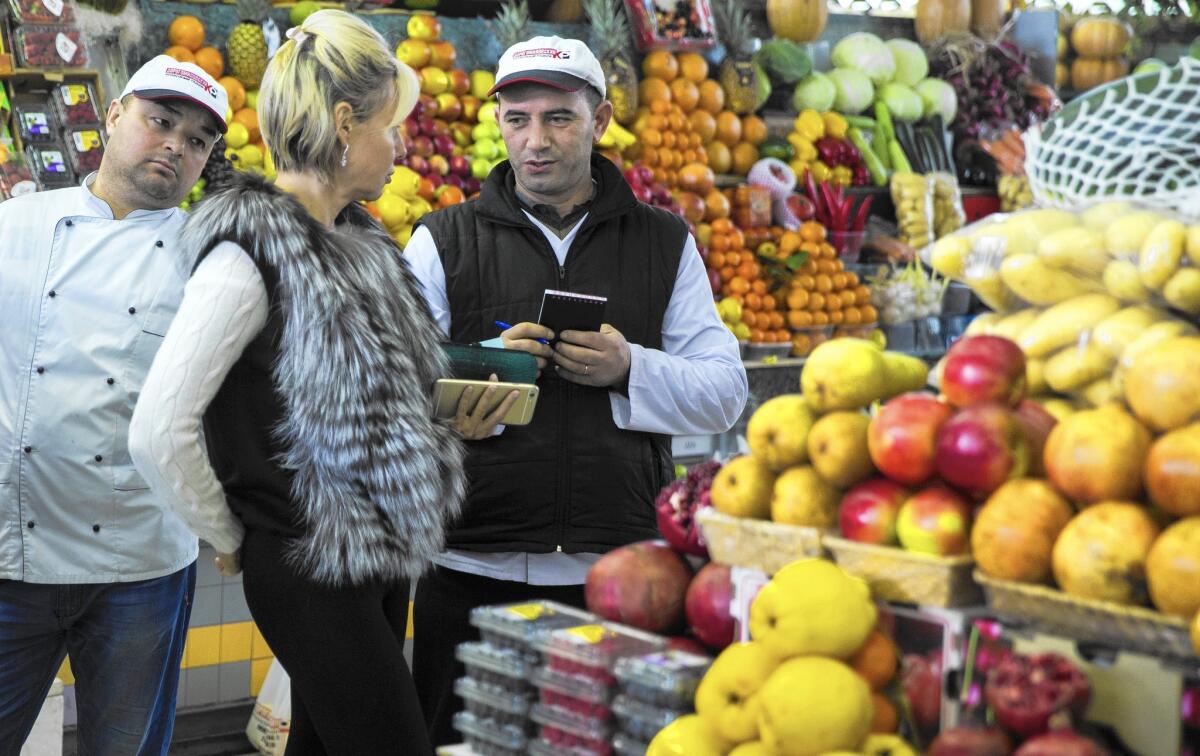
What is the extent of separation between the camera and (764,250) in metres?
5.55

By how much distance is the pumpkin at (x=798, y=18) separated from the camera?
6188 mm

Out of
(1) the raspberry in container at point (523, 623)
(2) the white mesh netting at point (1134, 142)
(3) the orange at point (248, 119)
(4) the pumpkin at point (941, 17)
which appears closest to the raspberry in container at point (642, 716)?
(1) the raspberry in container at point (523, 623)

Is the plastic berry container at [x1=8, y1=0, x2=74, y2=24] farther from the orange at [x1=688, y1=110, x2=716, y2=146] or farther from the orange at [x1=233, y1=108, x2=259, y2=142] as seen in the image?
the orange at [x1=688, y1=110, x2=716, y2=146]

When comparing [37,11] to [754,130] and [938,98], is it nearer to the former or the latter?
[754,130]

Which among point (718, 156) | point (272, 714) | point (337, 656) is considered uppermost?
point (718, 156)

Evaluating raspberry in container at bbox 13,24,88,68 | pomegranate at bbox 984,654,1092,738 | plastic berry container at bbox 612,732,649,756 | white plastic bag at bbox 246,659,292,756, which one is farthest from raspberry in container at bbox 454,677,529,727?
raspberry in container at bbox 13,24,88,68

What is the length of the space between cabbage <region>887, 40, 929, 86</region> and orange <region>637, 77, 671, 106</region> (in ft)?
5.32

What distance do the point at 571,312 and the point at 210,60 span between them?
2.82m

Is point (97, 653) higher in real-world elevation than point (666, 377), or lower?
lower

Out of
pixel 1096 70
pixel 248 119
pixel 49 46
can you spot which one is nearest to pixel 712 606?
pixel 49 46

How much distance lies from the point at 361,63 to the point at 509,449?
0.80 meters

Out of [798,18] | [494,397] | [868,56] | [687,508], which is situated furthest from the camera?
[868,56]

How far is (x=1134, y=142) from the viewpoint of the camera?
1.43 metres

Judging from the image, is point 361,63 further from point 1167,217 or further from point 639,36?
point 639,36
